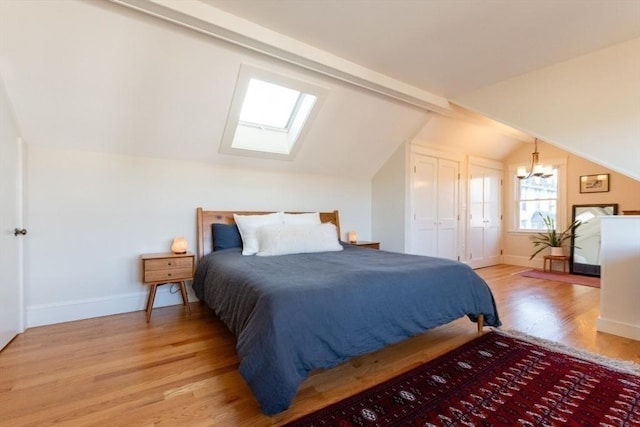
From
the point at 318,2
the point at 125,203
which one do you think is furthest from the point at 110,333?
the point at 318,2

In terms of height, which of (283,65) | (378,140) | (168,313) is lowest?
(168,313)

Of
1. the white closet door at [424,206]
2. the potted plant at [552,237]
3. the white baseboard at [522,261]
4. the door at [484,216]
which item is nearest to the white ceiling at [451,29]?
the white closet door at [424,206]

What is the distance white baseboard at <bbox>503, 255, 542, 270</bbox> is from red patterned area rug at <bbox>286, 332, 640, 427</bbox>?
13.4ft

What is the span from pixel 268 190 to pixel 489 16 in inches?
113

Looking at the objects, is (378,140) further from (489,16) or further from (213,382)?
(213,382)

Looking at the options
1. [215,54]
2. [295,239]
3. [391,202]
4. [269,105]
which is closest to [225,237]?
[295,239]

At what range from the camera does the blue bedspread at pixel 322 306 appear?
1.43 meters

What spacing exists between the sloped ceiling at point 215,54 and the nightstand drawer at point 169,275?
49.8 inches

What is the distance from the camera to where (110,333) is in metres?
2.46

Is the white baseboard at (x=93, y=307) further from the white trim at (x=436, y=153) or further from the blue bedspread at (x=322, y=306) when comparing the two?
the white trim at (x=436, y=153)

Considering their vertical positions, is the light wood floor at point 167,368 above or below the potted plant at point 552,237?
below

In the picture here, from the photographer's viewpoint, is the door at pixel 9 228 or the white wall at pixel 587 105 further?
the white wall at pixel 587 105

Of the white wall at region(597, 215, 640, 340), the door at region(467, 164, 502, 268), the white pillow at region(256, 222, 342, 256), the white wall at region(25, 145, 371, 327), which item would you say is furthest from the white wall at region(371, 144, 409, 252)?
the white wall at region(25, 145, 371, 327)

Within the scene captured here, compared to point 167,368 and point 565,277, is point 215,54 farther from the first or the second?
point 565,277
